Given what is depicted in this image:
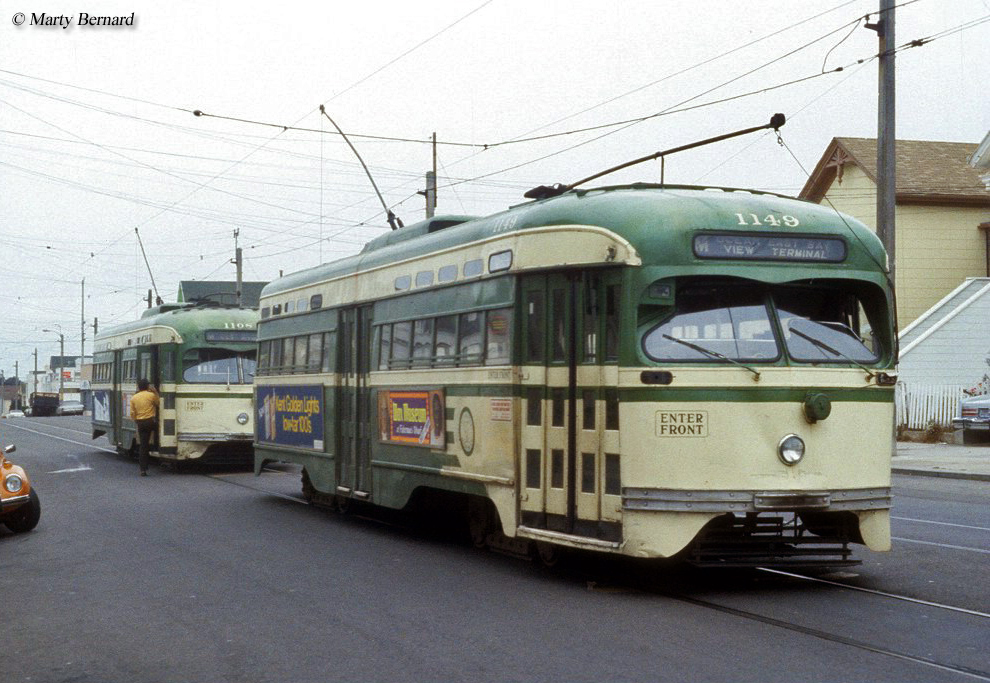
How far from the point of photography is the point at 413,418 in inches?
461

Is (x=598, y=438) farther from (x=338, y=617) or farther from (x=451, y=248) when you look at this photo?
(x=451, y=248)

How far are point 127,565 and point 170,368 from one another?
494 inches

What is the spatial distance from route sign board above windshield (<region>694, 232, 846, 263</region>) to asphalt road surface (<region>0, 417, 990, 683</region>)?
238 centimetres

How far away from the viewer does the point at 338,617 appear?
26.9 ft

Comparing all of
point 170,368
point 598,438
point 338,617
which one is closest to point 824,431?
point 598,438

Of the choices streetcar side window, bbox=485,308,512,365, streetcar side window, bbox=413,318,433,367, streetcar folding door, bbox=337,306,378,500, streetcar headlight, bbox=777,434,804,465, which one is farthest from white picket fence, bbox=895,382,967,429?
streetcar headlight, bbox=777,434,804,465

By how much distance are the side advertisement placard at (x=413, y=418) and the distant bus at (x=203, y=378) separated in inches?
418

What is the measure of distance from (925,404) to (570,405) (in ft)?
74.4

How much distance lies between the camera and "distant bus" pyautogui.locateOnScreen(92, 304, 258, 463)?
2248 centimetres

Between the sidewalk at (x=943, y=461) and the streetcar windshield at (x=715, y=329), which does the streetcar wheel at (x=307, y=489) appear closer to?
Answer: the streetcar windshield at (x=715, y=329)

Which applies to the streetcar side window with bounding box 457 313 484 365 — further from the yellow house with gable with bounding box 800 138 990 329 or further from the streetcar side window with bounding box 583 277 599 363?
the yellow house with gable with bounding box 800 138 990 329

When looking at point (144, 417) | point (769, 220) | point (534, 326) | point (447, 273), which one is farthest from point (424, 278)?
point (144, 417)

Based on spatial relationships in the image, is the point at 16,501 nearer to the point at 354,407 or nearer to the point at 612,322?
the point at 354,407

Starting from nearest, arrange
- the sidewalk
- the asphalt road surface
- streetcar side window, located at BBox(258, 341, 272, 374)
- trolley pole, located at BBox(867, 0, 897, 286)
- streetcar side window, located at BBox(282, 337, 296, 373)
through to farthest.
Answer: the asphalt road surface, streetcar side window, located at BBox(282, 337, 296, 373), streetcar side window, located at BBox(258, 341, 272, 374), the sidewalk, trolley pole, located at BBox(867, 0, 897, 286)
